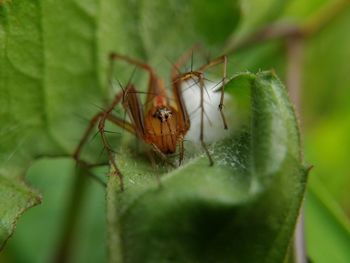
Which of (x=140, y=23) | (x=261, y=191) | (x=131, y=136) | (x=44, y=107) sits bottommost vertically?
(x=261, y=191)

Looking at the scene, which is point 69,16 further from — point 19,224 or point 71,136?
point 19,224

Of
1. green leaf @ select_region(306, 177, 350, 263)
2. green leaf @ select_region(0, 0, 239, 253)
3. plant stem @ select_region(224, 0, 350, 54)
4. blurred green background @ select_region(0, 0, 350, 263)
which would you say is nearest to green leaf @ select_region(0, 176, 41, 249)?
green leaf @ select_region(0, 0, 239, 253)

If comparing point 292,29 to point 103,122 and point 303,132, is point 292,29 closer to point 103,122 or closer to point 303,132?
point 303,132

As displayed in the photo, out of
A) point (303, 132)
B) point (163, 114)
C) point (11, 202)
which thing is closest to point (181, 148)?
point (163, 114)

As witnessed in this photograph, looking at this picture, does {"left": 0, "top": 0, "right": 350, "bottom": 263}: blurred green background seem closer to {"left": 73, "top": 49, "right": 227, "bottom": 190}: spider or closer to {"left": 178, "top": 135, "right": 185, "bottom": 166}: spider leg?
{"left": 73, "top": 49, "right": 227, "bottom": 190}: spider

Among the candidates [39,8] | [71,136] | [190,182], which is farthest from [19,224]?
[190,182]

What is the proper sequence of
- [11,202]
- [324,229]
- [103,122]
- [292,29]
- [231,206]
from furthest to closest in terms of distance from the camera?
[292,29], [324,229], [103,122], [11,202], [231,206]

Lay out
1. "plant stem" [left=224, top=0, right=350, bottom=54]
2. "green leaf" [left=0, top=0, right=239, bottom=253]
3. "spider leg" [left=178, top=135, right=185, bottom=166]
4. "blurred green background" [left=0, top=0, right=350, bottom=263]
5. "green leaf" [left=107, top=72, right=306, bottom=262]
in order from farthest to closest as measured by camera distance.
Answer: "plant stem" [left=224, top=0, right=350, bottom=54], "blurred green background" [left=0, top=0, right=350, bottom=263], "green leaf" [left=0, top=0, right=239, bottom=253], "spider leg" [left=178, top=135, right=185, bottom=166], "green leaf" [left=107, top=72, right=306, bottom=262]
